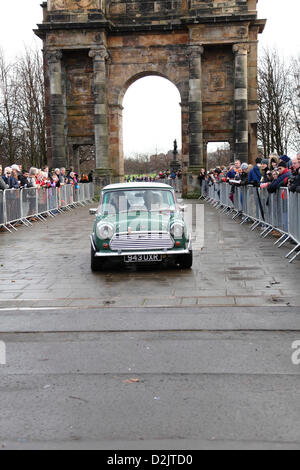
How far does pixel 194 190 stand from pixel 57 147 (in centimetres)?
884

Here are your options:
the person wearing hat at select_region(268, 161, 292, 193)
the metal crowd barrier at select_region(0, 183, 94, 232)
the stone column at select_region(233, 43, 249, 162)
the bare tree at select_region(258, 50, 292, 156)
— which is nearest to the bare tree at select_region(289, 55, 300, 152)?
the bare tree at select_region(258, 50, 292, 156)

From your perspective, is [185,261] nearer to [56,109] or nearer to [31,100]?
[56,109]

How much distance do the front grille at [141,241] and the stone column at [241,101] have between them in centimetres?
2758

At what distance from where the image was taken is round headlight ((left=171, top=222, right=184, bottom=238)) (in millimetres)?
11109

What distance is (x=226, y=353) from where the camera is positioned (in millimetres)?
6051

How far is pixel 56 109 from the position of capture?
125 feet

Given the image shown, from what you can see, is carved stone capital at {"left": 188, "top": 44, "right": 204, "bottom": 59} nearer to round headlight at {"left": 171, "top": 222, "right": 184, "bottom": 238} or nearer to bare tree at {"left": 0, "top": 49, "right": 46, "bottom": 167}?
bare tree at {"left": 0, "top": 49, "right": 46, "bottom": 167}

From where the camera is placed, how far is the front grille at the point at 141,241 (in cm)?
1102

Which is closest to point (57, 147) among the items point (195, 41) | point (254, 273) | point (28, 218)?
point (195, 41)

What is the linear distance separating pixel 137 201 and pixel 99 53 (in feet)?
89.6

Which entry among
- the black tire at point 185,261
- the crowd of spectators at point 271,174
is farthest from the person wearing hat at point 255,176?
the black tire at point 185,261

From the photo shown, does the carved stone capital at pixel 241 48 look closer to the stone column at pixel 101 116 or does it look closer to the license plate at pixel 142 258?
the stone column at pixel 101 116

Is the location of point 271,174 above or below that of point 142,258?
above

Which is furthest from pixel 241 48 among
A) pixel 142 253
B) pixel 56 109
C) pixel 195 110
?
pixel 142 253
